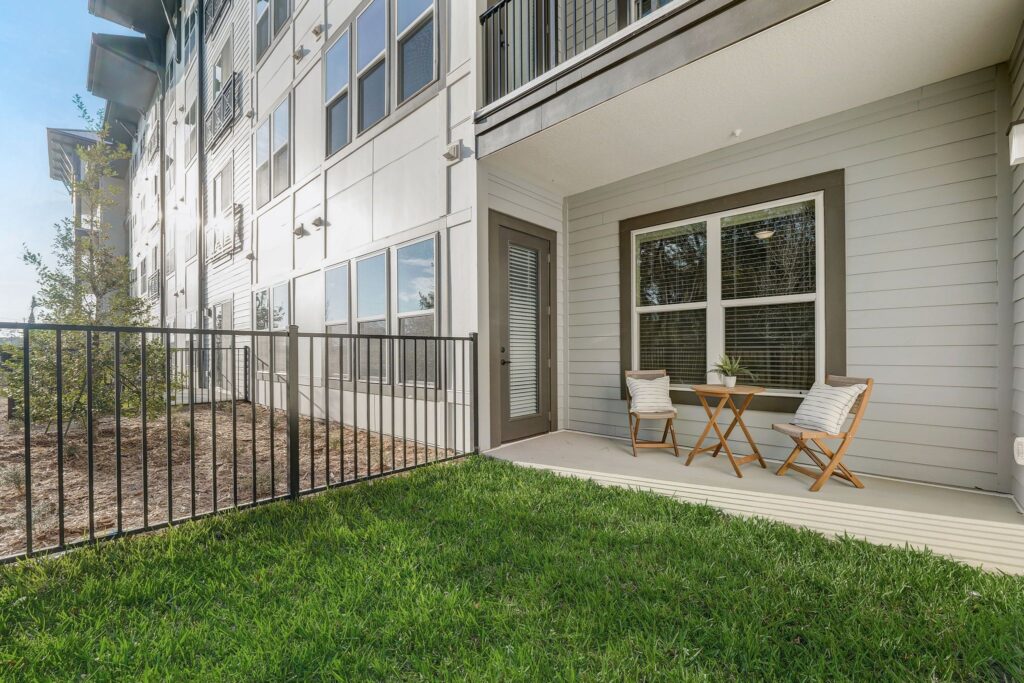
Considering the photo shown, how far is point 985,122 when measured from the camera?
282 cm

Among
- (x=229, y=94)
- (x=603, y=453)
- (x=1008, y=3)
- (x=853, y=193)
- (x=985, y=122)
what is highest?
(x=229, y=94)

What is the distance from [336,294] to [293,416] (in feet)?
11.2

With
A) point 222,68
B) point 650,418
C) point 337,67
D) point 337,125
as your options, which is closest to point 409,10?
point 337,67

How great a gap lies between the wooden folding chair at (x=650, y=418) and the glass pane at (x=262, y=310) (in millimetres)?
6459

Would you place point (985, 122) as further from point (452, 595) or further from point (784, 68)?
point (452, 595)

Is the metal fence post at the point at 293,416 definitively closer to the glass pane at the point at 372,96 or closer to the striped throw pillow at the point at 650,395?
the striped throw pillow at the point at 650,395

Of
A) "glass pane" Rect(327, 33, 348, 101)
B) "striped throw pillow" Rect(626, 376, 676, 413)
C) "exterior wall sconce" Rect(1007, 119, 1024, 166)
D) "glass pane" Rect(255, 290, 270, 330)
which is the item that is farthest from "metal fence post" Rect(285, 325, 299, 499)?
"glass pane" Rect(255, 290, 270, 330)

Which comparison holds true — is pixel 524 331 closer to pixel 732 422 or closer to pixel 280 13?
pixel 732 422

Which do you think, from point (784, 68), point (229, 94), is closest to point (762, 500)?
point (784, 68)

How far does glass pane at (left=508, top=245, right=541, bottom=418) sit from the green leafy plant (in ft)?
5.77

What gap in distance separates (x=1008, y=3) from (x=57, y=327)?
4931 millimetres

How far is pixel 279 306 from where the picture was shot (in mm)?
7320

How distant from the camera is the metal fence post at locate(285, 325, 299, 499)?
283cm

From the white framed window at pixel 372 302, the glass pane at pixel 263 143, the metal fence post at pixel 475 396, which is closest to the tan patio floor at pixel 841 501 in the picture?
the metal fence post at pixel 475 396
